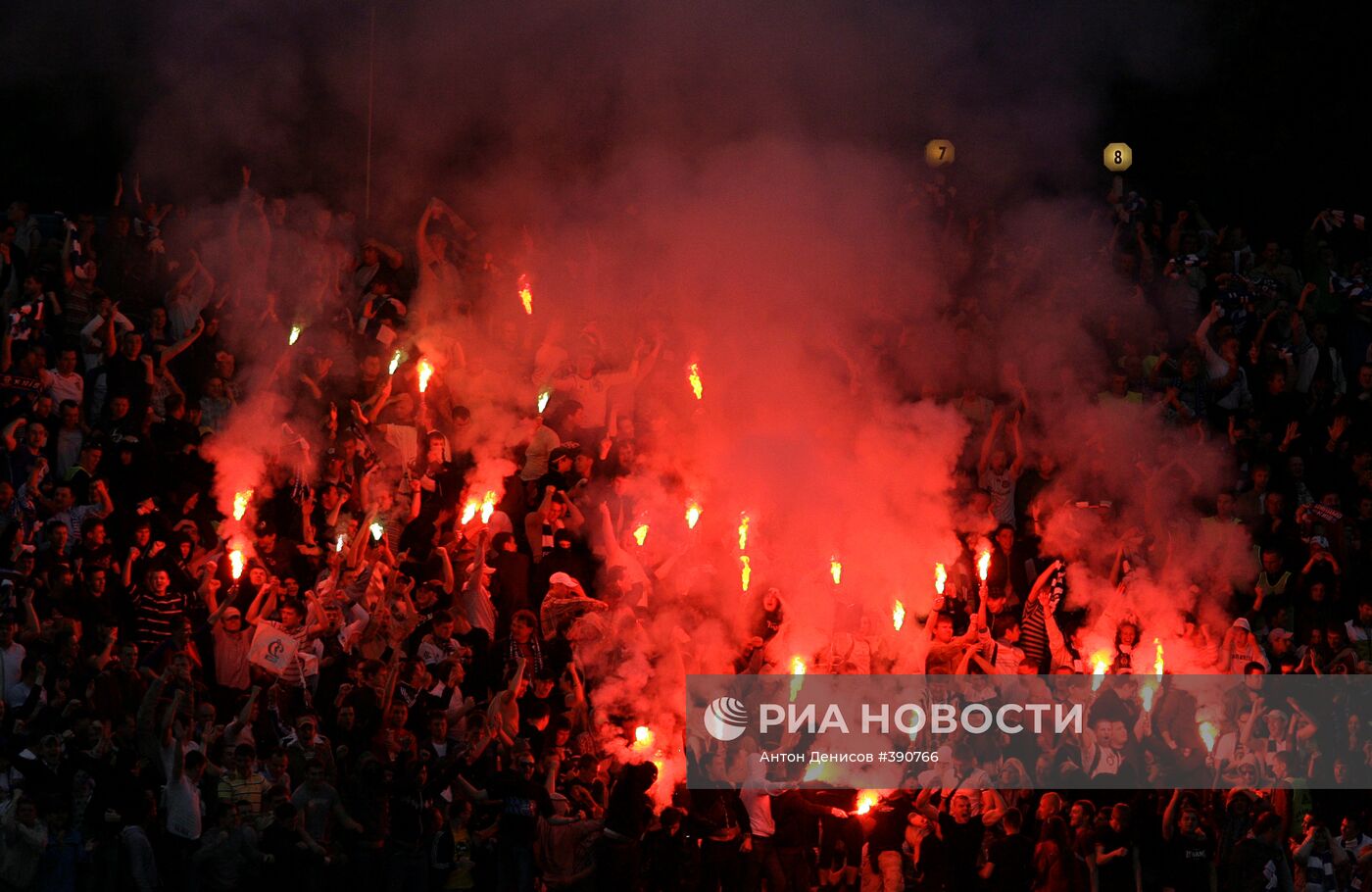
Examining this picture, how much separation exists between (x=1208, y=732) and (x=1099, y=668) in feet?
2.03

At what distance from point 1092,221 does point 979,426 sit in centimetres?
223

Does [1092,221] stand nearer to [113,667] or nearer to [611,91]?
[611,91]

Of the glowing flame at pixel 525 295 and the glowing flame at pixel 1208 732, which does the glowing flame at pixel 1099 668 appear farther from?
the glowing flame at pixel 525 295

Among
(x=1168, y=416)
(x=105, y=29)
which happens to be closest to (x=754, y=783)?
(x=1168, y=416)

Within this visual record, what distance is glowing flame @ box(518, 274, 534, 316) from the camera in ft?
39.0

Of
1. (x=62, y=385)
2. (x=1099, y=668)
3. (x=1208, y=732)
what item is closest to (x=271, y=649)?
(x=62, y=385)

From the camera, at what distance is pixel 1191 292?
11953 millimetres

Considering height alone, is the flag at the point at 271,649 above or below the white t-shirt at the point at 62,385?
below

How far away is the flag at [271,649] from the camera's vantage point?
909 cm

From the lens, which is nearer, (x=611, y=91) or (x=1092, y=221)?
(x=1092, y=221)

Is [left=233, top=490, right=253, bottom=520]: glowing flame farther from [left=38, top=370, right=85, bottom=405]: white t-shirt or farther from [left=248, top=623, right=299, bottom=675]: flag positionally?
[left=248, top=623, right=299, bottom=675]: flag

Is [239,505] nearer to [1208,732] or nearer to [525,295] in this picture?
[525,295]

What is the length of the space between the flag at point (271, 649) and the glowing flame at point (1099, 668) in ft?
13.0

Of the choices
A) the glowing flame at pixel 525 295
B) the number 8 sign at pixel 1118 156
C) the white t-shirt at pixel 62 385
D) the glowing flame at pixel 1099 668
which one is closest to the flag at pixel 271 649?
the white t-shirt at pixel 62 385
